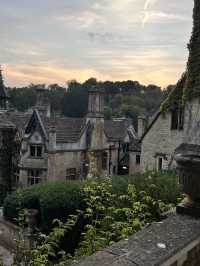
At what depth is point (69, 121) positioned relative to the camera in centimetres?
3281

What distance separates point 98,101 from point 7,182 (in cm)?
1697

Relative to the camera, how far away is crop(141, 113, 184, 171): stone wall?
74.5 ft

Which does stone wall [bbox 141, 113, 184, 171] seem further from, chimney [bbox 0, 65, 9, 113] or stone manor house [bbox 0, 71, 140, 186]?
A: chimney [bbox 0, 65, 9, 113]

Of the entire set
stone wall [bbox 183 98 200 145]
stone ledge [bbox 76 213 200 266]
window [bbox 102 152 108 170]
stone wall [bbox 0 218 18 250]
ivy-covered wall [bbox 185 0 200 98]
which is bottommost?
stone wall [bbox 0 218 18 250]

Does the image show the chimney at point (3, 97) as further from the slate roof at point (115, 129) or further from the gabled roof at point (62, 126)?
the slate roof at point (115, 129)

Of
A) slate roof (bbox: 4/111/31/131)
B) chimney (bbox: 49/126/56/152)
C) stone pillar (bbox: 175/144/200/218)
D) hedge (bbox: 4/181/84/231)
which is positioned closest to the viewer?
stone pillar (bbox: 175/144/200/218)

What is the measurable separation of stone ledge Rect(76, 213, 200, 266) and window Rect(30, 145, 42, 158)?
1092 inches

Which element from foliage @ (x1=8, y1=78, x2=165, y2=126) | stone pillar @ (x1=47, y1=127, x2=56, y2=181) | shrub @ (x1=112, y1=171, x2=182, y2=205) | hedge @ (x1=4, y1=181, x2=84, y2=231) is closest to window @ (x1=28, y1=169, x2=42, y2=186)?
stone pillar @ (x1=47, y1=127, x2=56, y2=181)

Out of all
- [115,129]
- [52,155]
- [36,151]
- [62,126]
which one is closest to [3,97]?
[62,126]

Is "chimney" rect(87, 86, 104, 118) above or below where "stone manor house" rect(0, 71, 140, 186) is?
above

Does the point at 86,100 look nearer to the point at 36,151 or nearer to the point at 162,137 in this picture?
the point at 36,151

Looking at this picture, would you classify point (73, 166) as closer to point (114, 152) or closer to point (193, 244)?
point (114, 152)

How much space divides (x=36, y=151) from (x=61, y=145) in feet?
6.53

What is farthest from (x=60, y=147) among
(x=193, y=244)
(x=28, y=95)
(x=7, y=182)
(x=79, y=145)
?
(x=28, y=95)
